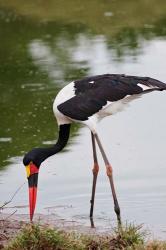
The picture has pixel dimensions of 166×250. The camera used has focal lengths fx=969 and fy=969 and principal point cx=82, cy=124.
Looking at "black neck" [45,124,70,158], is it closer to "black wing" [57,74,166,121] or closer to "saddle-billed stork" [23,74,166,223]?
"saddle-billed stork" [23,74,166,223]

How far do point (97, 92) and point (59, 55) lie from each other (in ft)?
22.9

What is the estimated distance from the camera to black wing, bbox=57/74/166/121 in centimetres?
848

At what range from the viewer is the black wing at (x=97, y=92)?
848 cm

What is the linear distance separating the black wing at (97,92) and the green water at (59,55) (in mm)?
928

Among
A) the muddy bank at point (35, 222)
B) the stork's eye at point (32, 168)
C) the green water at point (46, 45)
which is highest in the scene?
the stork's eye at point (32, 168)

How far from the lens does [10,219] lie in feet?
26.7

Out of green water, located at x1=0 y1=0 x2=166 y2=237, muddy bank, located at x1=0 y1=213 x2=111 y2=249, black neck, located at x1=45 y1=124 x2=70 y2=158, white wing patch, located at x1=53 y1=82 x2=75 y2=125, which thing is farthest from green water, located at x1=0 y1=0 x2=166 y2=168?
muddy bank, located at x1=0 y1=213 x2=111 y2=249

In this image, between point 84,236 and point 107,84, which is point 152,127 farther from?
point 84,236

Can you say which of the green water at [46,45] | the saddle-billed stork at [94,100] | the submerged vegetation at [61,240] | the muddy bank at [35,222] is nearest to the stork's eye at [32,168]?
the saddle-billed stork at [94,100]

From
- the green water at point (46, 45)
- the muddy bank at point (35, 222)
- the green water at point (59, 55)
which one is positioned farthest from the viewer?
the green water at point (46, 45)

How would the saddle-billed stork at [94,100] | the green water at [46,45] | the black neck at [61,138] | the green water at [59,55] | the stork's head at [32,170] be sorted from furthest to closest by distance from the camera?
the green water at [46,45] → the green water at [59,55] → the black neck at [61,138] → the saddle-billed stork at [94,100] → the stork's head at [32,170]

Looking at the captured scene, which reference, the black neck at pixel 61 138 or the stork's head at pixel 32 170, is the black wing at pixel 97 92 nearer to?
the black neck at pixel 61 138

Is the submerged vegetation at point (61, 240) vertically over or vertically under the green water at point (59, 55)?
over

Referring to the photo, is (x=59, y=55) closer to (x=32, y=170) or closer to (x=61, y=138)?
(x=61, y=138)
